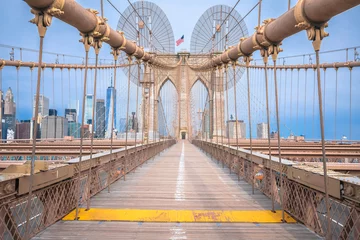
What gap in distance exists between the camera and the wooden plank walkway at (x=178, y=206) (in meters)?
4.18

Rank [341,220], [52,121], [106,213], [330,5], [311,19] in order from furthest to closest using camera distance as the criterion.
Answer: [52,121]
[106,213]
[341,220]
[311,19]
[330,5]

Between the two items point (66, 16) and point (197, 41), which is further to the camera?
point (197, 41)

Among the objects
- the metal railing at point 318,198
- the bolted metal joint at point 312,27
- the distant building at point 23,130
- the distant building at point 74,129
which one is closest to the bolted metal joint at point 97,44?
the bolted metal joint at point 312,27

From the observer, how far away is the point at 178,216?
16.8ft

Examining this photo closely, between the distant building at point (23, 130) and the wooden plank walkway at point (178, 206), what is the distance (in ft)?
121

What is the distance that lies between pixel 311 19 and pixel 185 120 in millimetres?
69066

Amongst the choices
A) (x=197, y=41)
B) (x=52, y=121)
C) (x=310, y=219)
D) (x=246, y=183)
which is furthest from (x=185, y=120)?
(x=310, y=219)

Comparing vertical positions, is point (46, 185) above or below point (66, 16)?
below

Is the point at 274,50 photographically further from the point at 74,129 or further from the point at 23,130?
the point at 23,130

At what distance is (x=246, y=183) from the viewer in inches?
349

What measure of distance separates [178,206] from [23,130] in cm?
4347

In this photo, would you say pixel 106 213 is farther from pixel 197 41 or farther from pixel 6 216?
pixel 197 41

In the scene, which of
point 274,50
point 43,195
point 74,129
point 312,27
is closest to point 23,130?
point 74,129

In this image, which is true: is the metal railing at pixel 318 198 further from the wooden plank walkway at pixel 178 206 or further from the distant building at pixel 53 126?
the distant building at pixel 53 126
